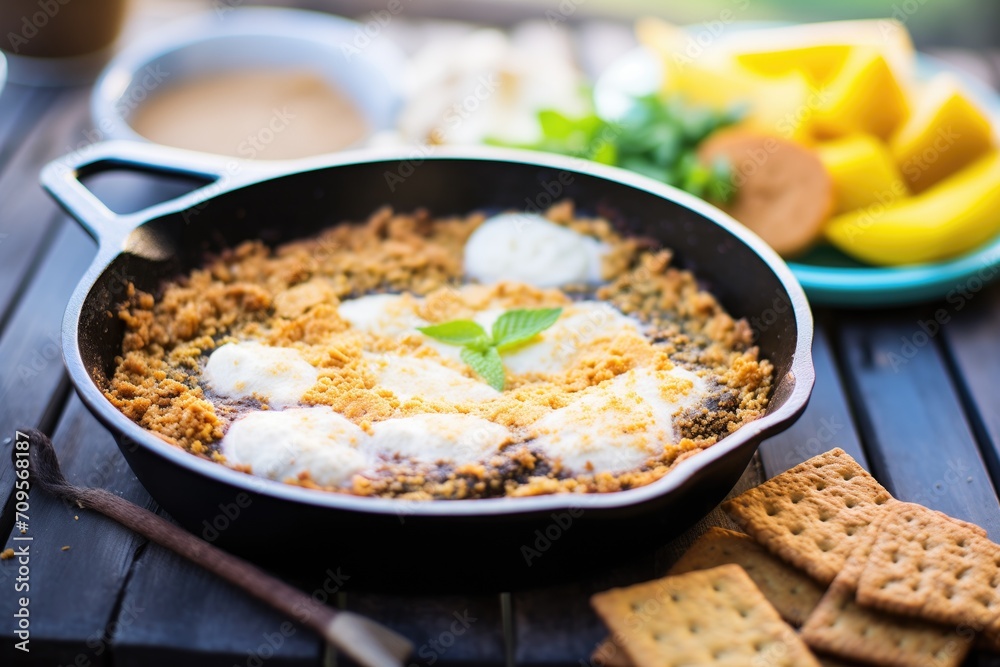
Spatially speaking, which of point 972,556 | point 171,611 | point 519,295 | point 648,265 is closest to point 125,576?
point 171,611

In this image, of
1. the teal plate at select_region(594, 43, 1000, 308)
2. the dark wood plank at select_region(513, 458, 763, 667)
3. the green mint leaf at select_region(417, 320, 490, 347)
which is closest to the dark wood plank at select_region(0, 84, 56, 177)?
the green mint leaf at select_region(417, 320, 490, 347)

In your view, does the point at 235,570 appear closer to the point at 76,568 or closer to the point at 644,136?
the point at 76,568

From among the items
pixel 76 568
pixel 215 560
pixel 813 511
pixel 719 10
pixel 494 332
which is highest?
pixel 719 10

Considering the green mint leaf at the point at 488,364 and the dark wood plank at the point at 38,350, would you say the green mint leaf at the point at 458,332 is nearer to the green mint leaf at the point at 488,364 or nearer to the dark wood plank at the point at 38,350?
the green mint leaf at the point at 488,364

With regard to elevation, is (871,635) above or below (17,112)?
below

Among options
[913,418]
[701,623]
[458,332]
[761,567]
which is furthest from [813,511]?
[458,332]

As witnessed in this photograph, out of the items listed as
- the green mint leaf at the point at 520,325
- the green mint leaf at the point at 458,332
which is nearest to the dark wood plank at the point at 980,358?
the green mint leaf at the point at 520,325

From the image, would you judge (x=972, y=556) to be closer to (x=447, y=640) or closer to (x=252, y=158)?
(x=447, y=640)

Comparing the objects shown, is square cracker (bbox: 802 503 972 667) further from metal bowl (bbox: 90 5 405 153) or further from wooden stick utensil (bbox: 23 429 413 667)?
metal bowl (bbox: 90 5 405 153)
